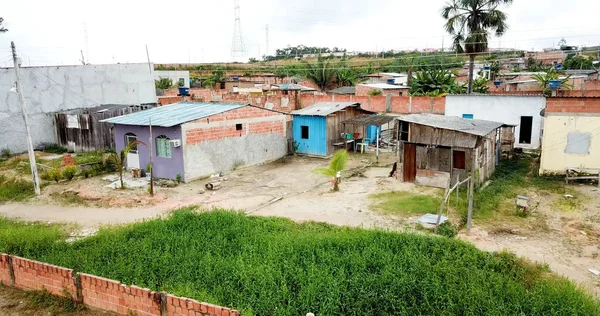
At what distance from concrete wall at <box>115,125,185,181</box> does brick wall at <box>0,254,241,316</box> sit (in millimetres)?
8540

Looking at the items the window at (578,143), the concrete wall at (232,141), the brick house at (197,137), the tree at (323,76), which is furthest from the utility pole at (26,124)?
the tree at (323,76)

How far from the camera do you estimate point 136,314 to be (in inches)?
268

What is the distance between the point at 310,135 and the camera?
21.7 meters

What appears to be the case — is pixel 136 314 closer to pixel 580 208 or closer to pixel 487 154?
pixel 580 208

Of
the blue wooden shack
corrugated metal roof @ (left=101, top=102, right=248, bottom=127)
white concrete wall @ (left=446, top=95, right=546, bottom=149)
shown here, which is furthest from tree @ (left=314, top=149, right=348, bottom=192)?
white concrete wall @ (left=446, top=95, right=546, bottom=149)

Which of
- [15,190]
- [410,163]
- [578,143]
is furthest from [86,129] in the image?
[578,143]

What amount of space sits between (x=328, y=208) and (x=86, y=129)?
1567 centimetres

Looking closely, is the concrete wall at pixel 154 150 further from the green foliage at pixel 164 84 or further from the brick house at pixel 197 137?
the green foliage at pixel 164 84

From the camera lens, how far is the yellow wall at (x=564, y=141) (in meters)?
15.5

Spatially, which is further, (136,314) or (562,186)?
(562,186)

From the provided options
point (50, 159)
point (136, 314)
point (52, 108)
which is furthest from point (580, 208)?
point (52, 108)

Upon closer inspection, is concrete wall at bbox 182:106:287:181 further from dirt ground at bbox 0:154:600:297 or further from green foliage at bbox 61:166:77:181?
green foliage at bbox 61:166:77:181

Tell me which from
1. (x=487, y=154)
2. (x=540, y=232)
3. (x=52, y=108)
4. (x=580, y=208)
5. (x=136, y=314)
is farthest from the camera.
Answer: (x=52, y=108)

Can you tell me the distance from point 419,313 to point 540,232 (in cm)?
603
